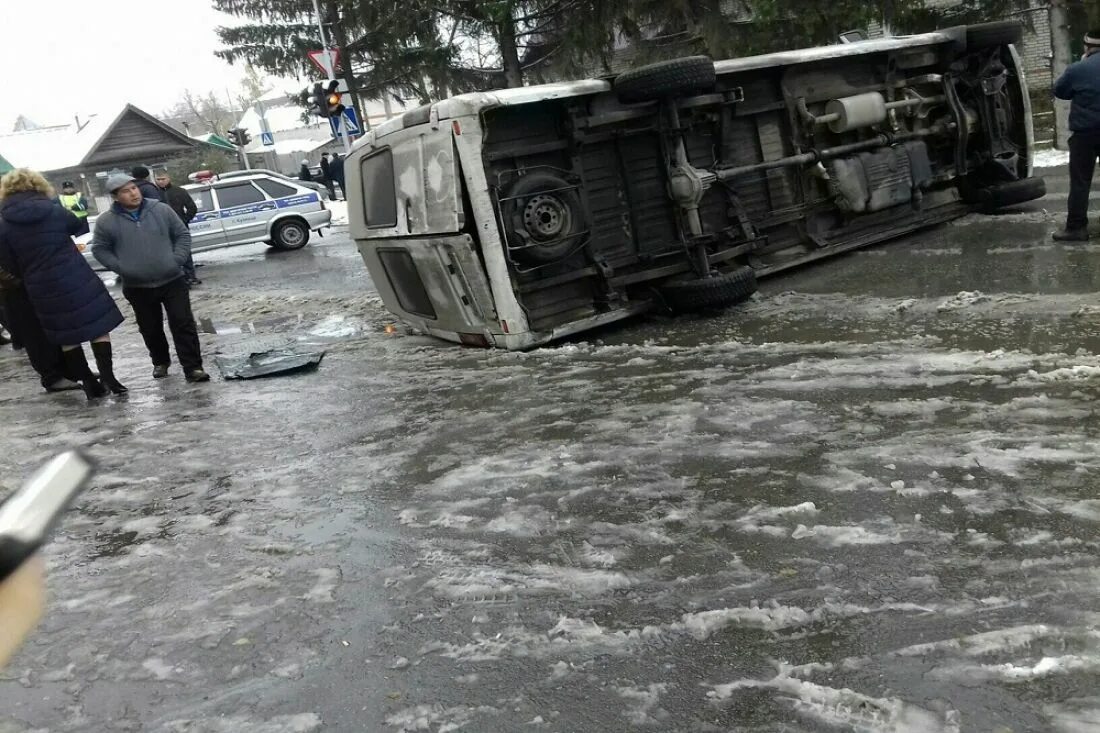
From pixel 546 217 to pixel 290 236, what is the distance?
41.1ft

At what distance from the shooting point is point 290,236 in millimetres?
17625

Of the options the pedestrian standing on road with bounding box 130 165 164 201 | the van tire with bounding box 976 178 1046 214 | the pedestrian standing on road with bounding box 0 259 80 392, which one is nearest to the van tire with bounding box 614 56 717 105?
the van tire with bounding box 976 178 1046 214

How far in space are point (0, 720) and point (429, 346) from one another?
16.2 feet

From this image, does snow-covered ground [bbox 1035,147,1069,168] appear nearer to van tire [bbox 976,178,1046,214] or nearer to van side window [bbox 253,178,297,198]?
van tire [bbox 976,178,1046,214]

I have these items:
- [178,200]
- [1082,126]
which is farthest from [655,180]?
[178,200]

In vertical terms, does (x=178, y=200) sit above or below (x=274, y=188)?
below

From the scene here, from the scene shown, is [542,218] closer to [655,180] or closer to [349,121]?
[655,180]

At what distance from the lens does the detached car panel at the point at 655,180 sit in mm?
6266

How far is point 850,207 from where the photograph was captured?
793cm

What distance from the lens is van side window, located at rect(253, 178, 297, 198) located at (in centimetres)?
1747

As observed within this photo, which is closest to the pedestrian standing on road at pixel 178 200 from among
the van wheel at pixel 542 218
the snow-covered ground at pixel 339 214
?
the snow-covered ground at pixel 339 214

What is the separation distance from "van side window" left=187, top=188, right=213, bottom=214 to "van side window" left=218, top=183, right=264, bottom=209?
0.20 metres

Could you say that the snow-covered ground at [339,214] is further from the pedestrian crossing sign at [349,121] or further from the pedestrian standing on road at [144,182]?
the pedestrian standing on road at [144,182]

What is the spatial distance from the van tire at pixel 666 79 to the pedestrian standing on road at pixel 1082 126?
298 centimetres
